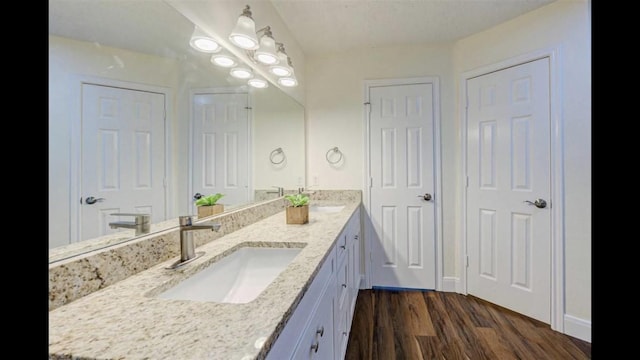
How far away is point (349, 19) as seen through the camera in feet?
7.97

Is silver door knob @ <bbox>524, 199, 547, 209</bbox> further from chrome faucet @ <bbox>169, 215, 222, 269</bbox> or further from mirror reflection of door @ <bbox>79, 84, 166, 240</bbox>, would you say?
mirror reflection of door @ <bbox>79, 84, 166, 240</bbox>

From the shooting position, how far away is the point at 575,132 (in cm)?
208

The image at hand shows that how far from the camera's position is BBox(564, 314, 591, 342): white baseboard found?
2050mm

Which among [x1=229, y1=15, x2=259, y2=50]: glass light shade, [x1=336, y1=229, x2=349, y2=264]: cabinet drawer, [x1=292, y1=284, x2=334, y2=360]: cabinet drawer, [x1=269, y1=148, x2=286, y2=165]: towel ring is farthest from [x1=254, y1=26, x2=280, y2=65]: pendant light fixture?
[x1=292, y1=284, x2=334, y2=360]: cabinet drawer

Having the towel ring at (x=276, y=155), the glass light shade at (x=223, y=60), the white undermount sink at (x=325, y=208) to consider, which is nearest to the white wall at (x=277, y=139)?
the towel ring at (x=276, y=155)

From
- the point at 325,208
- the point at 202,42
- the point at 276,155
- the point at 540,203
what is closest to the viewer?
the point at 202,42

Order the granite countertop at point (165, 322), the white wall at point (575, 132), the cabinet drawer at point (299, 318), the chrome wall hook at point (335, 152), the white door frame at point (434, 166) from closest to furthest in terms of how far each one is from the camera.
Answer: the granite countertop at point (165, 322)
the cabinet drawer at point (299, 318)
the white wall at point (575, 132)
the white door frame at point (434, 166)
the chrome wall hook at point (335, 152)

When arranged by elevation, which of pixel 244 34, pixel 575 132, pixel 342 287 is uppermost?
pixel 244 34

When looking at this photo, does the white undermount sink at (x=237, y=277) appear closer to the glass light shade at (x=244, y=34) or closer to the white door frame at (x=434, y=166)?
the glass light shade at (x=244, y=34)

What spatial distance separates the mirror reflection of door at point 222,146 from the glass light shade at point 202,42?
20 cm

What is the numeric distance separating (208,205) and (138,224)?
42 centimetres

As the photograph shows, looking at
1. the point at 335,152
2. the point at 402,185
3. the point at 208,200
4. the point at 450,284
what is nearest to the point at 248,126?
the point at 208,200

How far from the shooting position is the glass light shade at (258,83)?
75.6 inches

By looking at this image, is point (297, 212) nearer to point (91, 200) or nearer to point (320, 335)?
point (320, 335)
